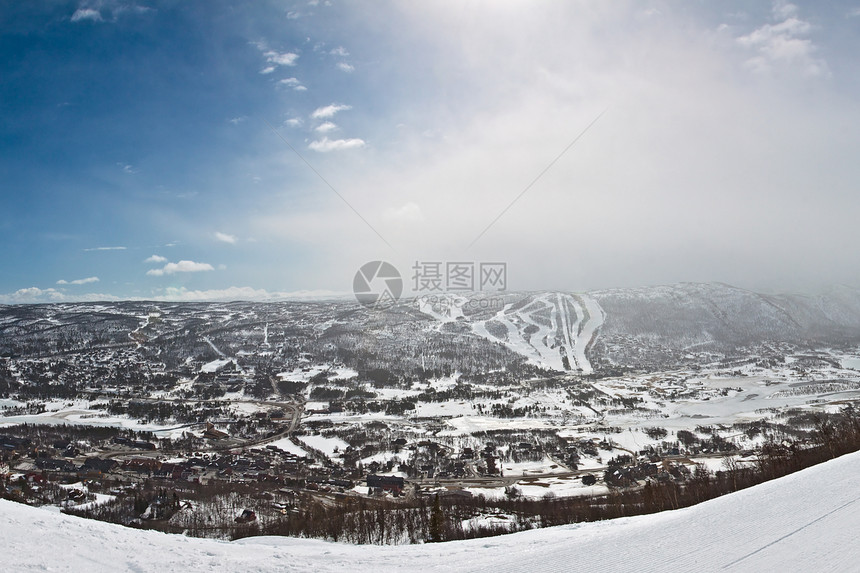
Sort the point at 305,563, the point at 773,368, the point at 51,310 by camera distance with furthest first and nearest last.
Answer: the point at 51,310 → the point at 773,368 → the point at 305,563

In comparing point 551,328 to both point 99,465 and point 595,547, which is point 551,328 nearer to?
point 99,465

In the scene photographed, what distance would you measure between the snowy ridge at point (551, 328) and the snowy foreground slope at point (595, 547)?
80.8 m

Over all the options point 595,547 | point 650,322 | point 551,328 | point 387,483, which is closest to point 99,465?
point 387,483

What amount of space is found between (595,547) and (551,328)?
4313 inches

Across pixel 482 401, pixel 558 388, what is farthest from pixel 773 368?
pixel 482 401

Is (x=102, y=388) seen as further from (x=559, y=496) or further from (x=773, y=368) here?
(x=773, y=368)

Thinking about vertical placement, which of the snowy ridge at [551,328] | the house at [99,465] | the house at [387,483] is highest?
the snowy ridge at [551,328]

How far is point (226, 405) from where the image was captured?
58.2 metres

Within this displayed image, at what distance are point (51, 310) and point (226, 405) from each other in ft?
370

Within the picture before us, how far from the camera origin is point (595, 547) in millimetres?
4676

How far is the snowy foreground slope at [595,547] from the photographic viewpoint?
3955 millimetres

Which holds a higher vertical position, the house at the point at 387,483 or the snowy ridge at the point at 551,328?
the snowy ridge at the point at 551,328

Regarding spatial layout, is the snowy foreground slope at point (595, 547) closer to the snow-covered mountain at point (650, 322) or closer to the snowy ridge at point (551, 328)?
the snowy ridge at point (551, 328)

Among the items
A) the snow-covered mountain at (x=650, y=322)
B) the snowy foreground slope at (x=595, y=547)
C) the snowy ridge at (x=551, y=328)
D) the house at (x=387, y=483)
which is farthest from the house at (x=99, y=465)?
the snowy ridge at (x=551, y=328)
